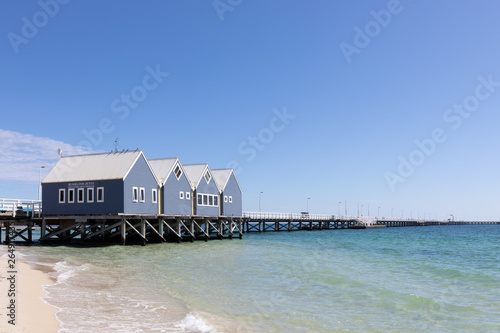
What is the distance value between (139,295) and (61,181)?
25.7 m

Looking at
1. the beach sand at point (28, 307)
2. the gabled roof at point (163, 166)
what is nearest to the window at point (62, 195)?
the gabled roof at point (163, 166)

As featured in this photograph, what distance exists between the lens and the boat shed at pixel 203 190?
48.4 meters

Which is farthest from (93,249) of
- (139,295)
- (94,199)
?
(139,295)

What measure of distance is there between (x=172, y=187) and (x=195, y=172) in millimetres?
6927

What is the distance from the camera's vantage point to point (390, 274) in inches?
966

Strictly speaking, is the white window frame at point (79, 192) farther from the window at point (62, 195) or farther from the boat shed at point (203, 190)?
the boat shed at point (203, 190)

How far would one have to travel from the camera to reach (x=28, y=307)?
12.1 metres

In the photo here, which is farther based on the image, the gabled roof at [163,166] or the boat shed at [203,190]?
the boat shed at [203,190]

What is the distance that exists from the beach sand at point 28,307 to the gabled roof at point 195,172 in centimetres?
3048

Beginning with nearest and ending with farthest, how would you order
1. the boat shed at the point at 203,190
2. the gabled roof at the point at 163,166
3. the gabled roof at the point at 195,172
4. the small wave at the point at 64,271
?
the small wave at the point at 64,271, the gabled roof at the point at 163,166, the boat shed at the point at 203,190, the gabled roof at the point at 195,172

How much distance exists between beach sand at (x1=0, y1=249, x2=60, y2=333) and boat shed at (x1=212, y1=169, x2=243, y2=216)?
36.7 m

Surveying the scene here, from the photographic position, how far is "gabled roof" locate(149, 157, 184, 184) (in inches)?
1677

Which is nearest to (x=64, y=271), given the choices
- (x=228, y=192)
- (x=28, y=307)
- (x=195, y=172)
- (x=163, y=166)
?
(x=28, y=307)

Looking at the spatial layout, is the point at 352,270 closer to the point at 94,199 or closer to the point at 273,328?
the point at 273,328
